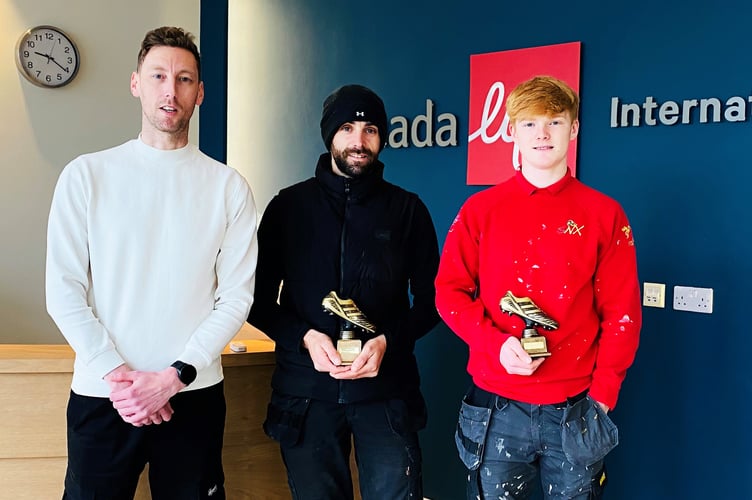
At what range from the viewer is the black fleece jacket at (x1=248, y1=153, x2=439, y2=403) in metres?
2.01

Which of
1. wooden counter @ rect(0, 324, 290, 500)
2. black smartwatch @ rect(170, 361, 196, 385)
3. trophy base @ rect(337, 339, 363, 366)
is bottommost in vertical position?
wooden counter @ rect(0, 324, 290, 500)

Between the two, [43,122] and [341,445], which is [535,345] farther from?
[43,122]

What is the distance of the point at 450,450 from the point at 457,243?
1.85 m

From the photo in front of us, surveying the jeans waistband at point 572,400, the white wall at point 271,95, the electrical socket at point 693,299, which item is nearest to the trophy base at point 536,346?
the jeans waistband at point 572,400

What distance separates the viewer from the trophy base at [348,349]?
1.88m

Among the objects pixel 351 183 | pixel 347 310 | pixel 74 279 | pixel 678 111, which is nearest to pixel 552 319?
pixel 347 310

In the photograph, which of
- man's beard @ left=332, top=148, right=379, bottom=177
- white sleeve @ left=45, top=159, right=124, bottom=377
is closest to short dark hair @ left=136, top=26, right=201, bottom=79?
white sleeve @ left=45, top=159, right=124, bottom=377

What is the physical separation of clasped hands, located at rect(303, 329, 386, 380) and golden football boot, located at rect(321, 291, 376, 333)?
6 centimetres

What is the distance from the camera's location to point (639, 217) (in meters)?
2.85

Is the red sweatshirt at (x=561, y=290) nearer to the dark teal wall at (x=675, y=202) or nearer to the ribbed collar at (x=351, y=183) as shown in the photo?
the ribbed collar at (x=351, y=183)

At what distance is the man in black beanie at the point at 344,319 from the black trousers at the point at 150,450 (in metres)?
0.20

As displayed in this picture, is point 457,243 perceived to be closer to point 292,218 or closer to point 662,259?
point 292,218

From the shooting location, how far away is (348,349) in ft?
6.19

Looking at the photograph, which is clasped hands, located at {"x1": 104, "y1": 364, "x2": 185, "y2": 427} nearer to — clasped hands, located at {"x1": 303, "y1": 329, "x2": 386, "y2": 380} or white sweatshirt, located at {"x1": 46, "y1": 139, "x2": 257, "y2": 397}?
white sweatshirt, located at {"x1": 46, "y1": 139, "x2": 257, "y2": 397}
